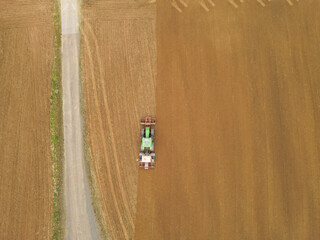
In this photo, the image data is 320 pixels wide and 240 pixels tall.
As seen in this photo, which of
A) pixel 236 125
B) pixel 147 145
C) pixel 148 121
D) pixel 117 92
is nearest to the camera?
pixel 147 145

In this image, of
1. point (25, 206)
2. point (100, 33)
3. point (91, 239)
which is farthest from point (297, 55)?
point (25, 206)

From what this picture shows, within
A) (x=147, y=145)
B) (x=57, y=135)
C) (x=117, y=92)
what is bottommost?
(x=147, y=145)

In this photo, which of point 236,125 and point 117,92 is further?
point 117,92

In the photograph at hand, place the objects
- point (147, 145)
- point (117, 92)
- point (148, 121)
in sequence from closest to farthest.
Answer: point (147, 145)
point (148, 121)
point (117, 92)

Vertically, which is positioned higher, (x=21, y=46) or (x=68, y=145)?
(x=21, y=46)

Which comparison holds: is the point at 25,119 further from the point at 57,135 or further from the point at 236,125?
the point at 236,125

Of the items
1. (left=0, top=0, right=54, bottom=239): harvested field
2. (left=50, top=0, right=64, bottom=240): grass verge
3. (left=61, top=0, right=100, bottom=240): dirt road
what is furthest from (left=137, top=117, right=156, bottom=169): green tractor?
(left=0, top=0, right=54, bottom=239): harvested field

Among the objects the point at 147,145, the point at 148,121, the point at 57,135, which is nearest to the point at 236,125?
the point at 148,121

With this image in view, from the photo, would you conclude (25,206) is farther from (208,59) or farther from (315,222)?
(315,222)
